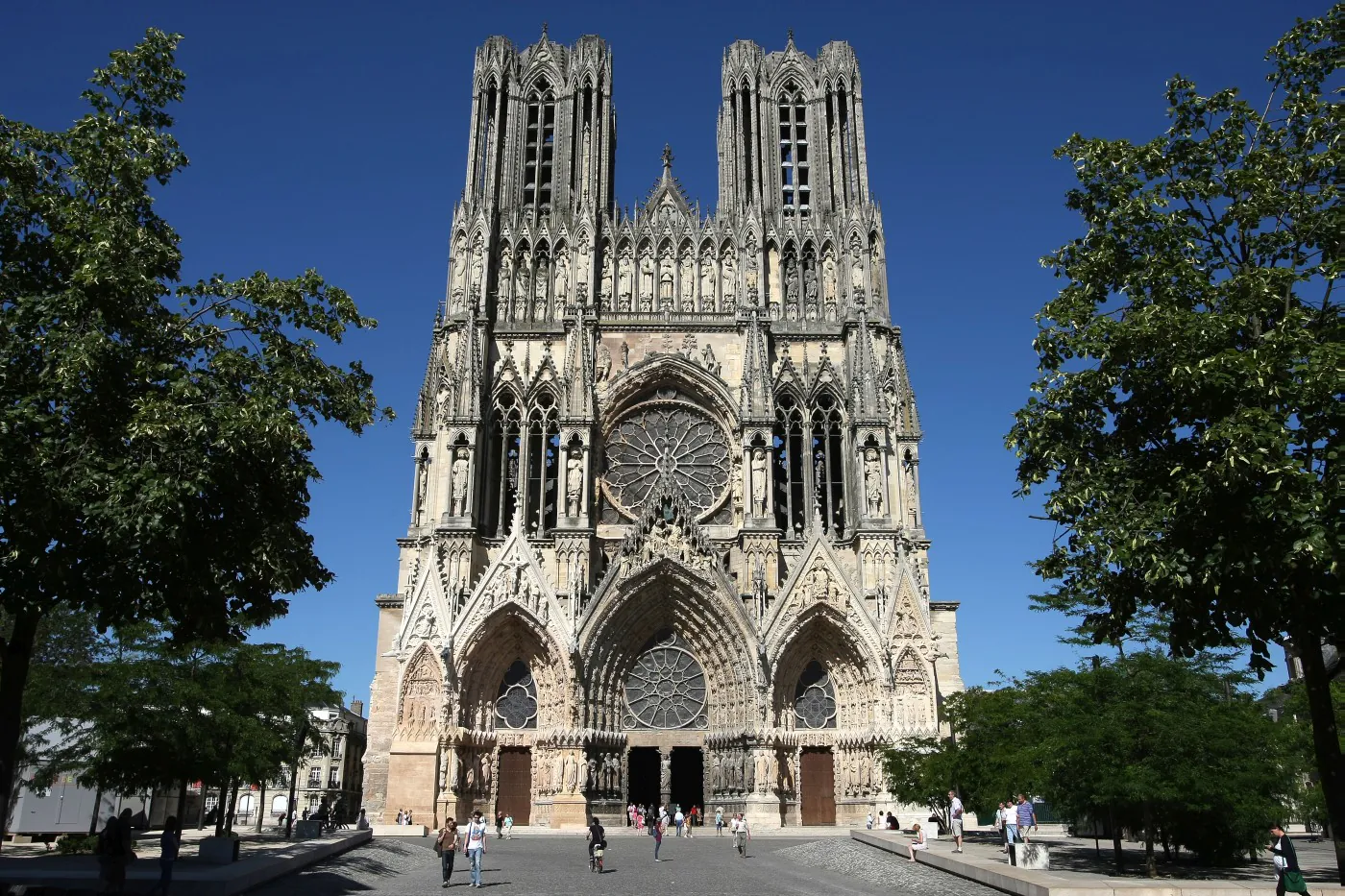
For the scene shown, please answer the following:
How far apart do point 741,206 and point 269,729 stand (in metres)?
24.3

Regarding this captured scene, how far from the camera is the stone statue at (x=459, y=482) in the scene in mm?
34719

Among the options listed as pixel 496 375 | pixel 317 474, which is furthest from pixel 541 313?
pixel 317 474

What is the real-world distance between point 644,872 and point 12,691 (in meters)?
11.9

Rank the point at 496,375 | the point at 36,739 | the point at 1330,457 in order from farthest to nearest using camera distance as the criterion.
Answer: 1. the point at 496,375
2. the point at 36,739
3. the point at 1330,457

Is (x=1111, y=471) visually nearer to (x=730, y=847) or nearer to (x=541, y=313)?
(x=730, y=847)

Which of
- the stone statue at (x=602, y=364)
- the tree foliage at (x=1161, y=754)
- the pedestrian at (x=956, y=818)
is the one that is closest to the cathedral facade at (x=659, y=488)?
the stone statue at (x=602, y=364)

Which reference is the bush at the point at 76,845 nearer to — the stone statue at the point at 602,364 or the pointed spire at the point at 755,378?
the stone statue at the point at 602,364

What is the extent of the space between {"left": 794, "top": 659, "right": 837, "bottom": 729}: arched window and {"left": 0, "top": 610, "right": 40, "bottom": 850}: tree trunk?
23.5m

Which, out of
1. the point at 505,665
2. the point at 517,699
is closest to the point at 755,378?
the point at 505,665

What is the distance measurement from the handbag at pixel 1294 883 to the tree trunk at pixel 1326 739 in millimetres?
1908

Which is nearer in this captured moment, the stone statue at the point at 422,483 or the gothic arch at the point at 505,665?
the gothic arch at the point at 505,665

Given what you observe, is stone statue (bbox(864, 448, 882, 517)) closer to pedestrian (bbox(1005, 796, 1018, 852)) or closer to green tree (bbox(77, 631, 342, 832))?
pedestrian (bbox(1005, 796, 1018, 852))

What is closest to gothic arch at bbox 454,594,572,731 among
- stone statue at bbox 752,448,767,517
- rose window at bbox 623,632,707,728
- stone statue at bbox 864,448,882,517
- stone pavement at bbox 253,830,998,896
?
rose window at bbox 623,632,707,728

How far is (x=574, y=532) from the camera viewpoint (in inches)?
1357
